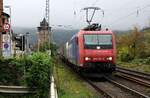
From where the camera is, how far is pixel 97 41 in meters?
27.3

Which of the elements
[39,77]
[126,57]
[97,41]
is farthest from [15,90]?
[126,57]

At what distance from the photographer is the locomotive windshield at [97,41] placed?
1066 inches

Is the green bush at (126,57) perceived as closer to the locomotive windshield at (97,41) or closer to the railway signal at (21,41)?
the railway signal at (21,41)

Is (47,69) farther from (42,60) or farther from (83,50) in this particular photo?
(83,50)

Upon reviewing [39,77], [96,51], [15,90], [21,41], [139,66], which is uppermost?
[21,41]

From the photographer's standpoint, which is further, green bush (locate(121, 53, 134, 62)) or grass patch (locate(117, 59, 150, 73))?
green bush (locate(121, 53, 134, 62))

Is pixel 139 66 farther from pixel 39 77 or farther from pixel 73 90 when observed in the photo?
pixel 39 77

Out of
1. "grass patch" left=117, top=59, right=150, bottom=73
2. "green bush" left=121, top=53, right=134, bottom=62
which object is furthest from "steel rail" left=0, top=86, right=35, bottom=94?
"green bush" left=121, top=53, right=134, bottom=62

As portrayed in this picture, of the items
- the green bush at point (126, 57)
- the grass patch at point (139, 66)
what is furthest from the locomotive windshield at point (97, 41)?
the green bush at point (126, 57)

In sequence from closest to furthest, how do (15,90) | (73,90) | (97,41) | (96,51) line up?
(15,90)
(73,90)
(96,51)
(97,41)

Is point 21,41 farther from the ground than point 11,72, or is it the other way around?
point 21,41

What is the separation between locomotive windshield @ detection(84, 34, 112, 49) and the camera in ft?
88.8

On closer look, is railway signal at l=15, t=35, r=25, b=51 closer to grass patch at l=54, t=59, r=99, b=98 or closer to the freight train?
the freight train

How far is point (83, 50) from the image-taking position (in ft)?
88.0
